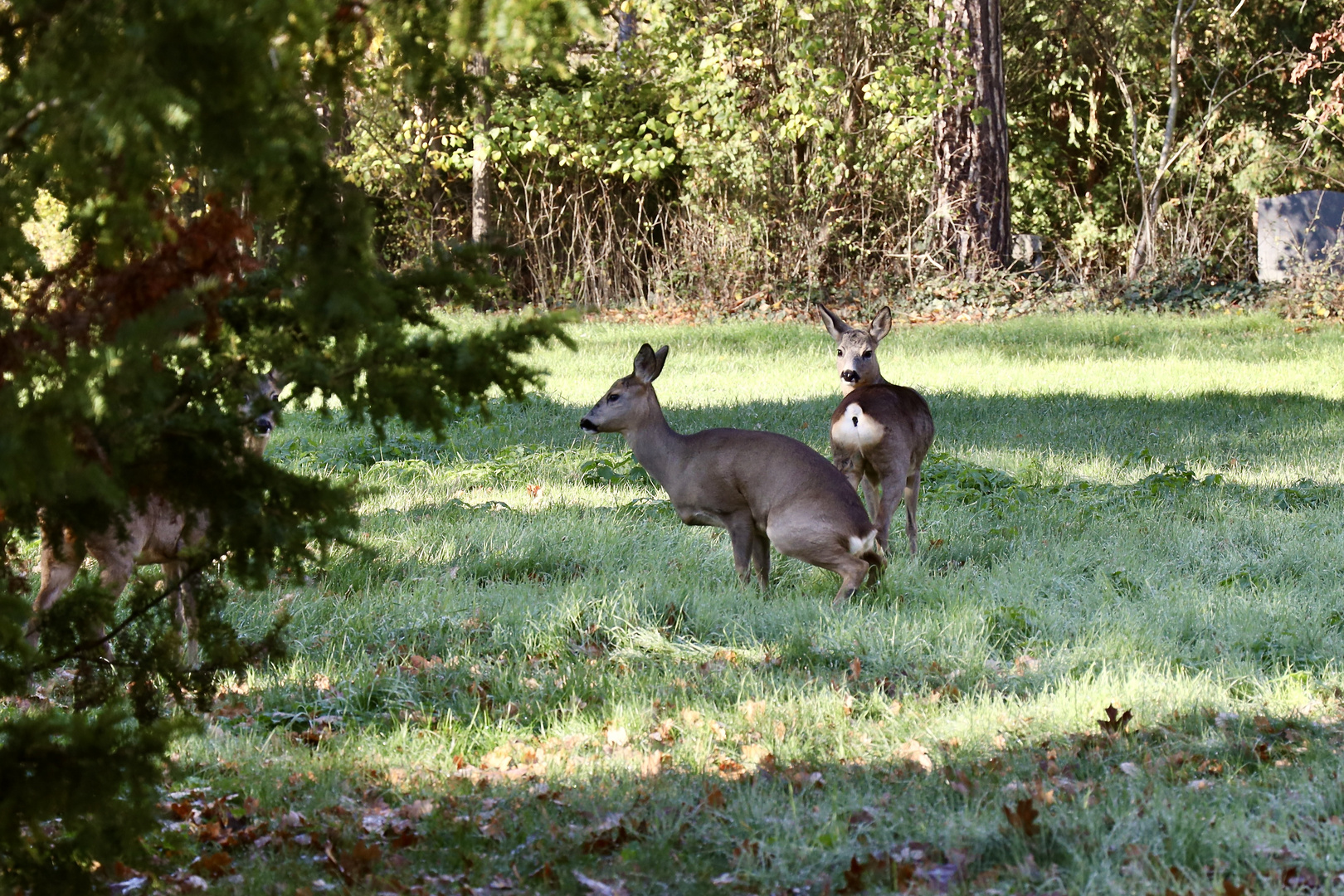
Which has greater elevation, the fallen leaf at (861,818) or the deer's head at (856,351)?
the deer's head at (856,351)

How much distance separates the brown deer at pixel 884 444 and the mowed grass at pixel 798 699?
337mm

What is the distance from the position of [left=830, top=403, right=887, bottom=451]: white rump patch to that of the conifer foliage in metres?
4.29

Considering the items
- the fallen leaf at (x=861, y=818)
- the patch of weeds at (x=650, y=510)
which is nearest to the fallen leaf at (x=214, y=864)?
the fallen leaf at (x=861, y=818)

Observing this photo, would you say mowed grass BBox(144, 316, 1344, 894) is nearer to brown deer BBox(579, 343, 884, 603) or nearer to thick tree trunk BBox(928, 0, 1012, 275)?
brown deer BBox(579, 343, 884, 603)

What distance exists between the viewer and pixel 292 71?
2643 mm

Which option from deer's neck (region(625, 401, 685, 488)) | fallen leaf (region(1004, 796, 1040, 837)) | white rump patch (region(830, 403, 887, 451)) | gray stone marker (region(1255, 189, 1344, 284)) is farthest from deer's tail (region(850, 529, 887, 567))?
gray stone marker (region(1255, 189, 1344, 284))

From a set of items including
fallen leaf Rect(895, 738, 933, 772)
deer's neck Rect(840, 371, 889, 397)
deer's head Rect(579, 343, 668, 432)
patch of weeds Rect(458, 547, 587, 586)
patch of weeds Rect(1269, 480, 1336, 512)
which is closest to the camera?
fallen leaf Rect(895, 738, 933, 772)

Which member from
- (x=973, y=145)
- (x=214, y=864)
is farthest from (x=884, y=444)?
(x=973, y=145)

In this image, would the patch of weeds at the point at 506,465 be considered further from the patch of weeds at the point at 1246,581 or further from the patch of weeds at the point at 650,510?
the patch of weeds at the point at 1246,581

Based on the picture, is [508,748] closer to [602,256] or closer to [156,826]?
[156,826]

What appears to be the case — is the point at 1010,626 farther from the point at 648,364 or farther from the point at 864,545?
the point at 648,364

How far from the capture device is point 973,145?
19.9 meters

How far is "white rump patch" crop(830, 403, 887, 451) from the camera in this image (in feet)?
24.4

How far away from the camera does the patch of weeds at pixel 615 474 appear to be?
30.5 ft
